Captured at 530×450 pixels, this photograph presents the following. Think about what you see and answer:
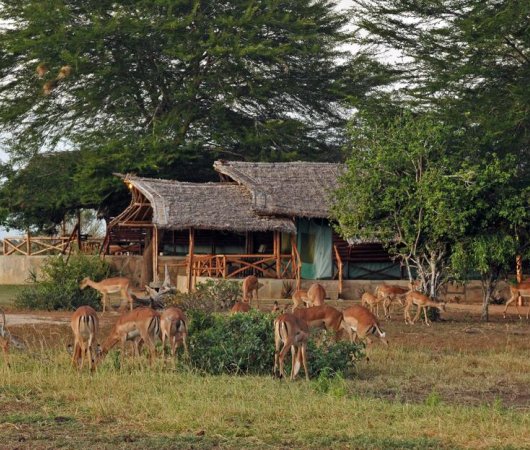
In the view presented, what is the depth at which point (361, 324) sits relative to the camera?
48.9 feet

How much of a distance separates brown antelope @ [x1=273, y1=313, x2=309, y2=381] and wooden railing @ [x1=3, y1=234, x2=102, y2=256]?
2194 centimetres

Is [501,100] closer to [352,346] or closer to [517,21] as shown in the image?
[517,21]

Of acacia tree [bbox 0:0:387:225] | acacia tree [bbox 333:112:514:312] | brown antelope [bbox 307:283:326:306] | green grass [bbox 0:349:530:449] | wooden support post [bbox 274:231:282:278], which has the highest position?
acacia tree [bbox 0:0:387:225]

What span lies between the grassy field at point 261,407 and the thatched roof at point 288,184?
518 inches

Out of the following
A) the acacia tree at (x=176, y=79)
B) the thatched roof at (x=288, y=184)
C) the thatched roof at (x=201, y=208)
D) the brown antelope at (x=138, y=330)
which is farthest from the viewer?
the acacia tree at (x=176, y=79)

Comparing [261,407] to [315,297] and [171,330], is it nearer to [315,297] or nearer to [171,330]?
[171,330]

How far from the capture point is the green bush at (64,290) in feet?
74.5

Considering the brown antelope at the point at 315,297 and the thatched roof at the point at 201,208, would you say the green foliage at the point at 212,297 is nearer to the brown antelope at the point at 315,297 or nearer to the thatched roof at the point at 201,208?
the brown antelope at the point at 315,297

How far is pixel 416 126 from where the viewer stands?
2175cm

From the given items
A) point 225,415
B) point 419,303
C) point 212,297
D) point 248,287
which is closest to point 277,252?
point 248,287

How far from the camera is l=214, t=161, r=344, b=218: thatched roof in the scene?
27609 mm

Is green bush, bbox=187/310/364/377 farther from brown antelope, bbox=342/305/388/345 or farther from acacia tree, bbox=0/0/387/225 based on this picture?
acacia tree, bbox=0/0/387/225

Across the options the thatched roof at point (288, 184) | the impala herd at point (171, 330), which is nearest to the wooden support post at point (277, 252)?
the thatched roof at point (288, 184)

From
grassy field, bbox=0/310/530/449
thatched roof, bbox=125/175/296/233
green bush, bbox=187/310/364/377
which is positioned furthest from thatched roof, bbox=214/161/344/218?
green bush, bbox=187/310/364/377
